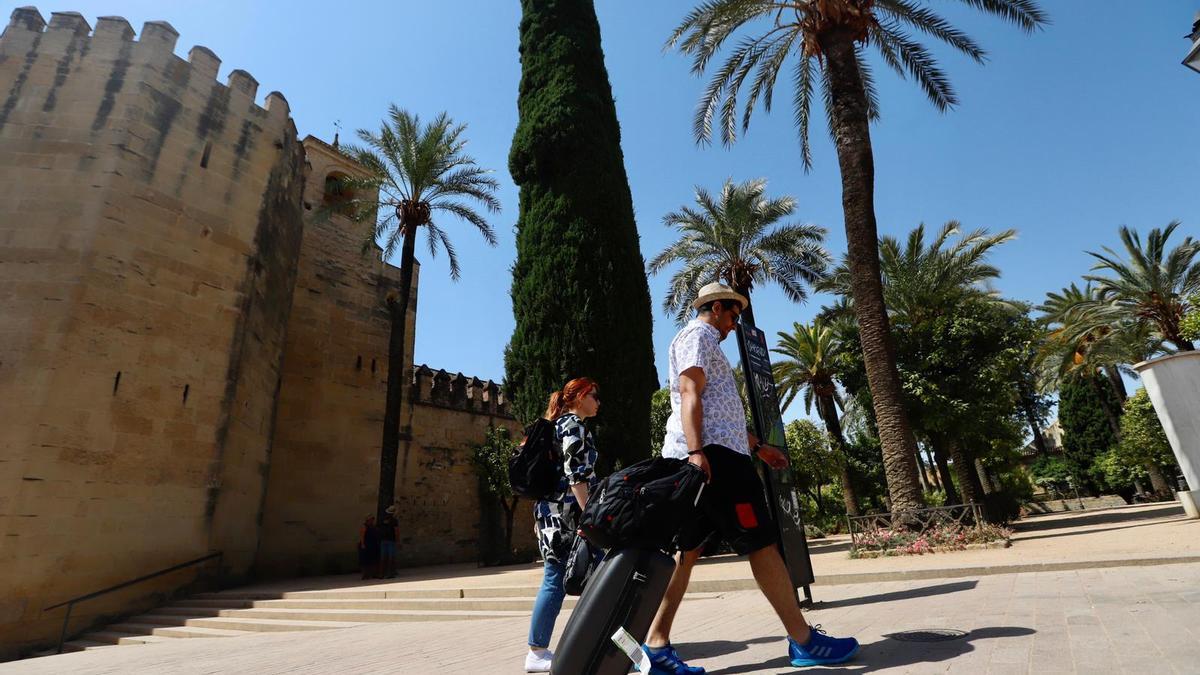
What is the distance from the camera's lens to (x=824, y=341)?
24578mm

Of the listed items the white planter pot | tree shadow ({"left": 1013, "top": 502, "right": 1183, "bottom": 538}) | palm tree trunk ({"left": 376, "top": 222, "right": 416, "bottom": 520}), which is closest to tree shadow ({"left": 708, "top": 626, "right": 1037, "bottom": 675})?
the white planter pot

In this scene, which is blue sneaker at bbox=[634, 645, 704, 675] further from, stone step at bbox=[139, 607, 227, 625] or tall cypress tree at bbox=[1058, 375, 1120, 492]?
tall cypress tree at bbox=[1058, 375, 1120, 492]

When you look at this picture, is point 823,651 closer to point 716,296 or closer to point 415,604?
point 716,296

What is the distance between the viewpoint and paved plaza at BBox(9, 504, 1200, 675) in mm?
2637

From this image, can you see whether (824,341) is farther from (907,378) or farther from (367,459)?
(367,459)

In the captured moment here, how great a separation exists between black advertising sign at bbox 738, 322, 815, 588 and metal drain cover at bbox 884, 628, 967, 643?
3.86 ft

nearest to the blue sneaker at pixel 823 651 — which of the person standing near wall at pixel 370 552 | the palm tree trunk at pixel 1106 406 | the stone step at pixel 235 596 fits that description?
the stone step at pixel 235 596

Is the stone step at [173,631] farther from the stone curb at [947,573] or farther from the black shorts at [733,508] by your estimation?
the black shorts at [733,508]

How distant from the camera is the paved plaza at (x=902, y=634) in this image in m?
2.64

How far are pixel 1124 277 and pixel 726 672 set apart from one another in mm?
24758

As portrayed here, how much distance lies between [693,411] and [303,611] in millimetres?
8598

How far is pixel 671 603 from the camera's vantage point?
2971 mm

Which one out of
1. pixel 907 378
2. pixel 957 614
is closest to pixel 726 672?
pixel 957 614

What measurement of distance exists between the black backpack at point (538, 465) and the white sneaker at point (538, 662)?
86 centimetres
